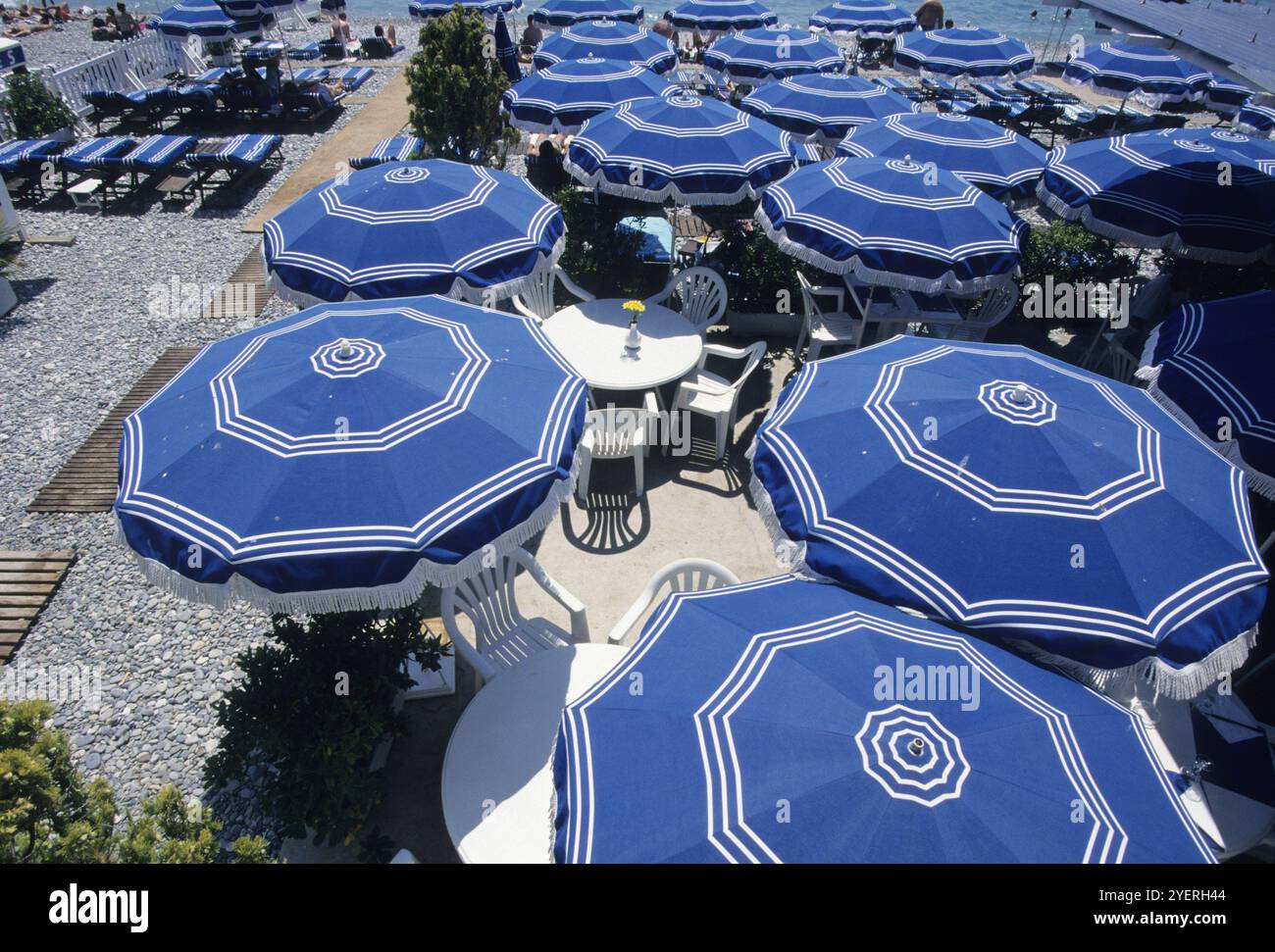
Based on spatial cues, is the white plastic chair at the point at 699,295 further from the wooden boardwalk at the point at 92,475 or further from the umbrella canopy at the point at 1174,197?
the wooden boardwalk at the point at 92,475

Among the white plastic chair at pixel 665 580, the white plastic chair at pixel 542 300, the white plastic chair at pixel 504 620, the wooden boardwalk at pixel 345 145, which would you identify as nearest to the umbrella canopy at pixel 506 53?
the wooden boardwalk at pixel 345 145

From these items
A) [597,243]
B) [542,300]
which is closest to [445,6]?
[597,243]

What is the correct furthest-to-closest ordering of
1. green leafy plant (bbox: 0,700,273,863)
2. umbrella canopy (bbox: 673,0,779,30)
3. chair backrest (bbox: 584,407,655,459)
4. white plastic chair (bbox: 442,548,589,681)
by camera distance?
1. umbrella canopy (bbox: 673,0,779,30)
2. chair backrest (bbox: 584,407,655,459)
3. white plastic chair (bbox: 442,548,589,681)
4. green leafy plant (bbox: 0,700,273,863)

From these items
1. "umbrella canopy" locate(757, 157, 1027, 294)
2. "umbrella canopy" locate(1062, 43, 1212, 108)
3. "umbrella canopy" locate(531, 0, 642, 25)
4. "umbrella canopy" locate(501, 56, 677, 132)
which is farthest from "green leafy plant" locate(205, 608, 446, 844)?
"umbrella canopy" locate(531, 0, 642, 25)

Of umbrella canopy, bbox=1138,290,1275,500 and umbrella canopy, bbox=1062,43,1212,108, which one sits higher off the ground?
umbrella canopy, bbox=1062,43,1212,108

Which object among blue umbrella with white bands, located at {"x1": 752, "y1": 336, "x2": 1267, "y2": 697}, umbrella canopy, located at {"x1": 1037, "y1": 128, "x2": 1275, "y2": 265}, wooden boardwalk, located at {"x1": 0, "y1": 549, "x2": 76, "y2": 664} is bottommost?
wooden boardwalk, located at {"x1": 0, "y1": 549, "x2": 76, "y2": 664}

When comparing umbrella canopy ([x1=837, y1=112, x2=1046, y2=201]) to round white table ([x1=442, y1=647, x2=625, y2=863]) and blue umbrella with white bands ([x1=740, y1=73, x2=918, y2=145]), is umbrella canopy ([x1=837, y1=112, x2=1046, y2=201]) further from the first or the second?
round white table ([x1=442, y1=647, x2=625, y2=863])
